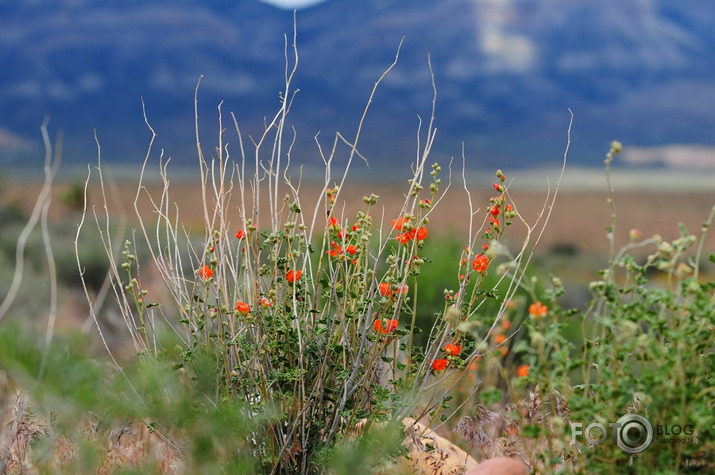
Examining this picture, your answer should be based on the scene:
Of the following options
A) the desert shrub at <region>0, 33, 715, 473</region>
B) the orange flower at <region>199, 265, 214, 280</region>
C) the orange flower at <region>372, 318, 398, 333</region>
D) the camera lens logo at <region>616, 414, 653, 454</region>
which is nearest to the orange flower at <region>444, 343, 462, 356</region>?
the desert shrub at <region>0, 33, 715, 473</region>

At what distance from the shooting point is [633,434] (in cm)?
273

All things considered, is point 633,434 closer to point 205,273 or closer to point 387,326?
point 387,326

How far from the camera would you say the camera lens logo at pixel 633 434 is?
2682 mm

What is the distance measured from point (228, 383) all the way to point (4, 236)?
1517cm

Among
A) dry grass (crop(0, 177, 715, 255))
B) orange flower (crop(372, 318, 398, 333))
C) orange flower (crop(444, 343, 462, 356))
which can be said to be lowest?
dry grass (crop(0, 177, 715, 255))

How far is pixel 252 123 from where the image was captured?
480 feet

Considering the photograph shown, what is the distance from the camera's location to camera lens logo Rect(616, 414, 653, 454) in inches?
106

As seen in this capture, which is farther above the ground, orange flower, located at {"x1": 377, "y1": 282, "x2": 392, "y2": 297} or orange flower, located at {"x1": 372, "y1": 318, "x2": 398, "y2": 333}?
orange flower, located at {"x1": 377, "y1": 282, "x2": 392, "y2": 297}

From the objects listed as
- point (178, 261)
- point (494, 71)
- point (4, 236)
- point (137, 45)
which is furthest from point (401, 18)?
point (178, 261)

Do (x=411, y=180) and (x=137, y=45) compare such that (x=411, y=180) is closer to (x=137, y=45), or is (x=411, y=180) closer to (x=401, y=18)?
(x=137, y=45)

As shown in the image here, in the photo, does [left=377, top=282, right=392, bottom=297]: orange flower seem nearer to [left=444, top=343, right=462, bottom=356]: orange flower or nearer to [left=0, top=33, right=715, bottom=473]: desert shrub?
[left=0, top=33, right=715, bottom=473]: desert shrub

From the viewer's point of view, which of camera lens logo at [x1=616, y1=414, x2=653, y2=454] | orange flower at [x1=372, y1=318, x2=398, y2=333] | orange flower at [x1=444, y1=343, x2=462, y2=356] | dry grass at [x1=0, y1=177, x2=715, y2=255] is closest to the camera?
camera lens logo at [x1=616, y1=414, x2=653, y2=454]

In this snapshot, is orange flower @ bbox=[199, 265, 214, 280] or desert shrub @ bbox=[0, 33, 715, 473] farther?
orange flower @ bbox=[199, 265, 214, 280]

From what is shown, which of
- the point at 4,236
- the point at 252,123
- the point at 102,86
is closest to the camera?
the point at 4,236
